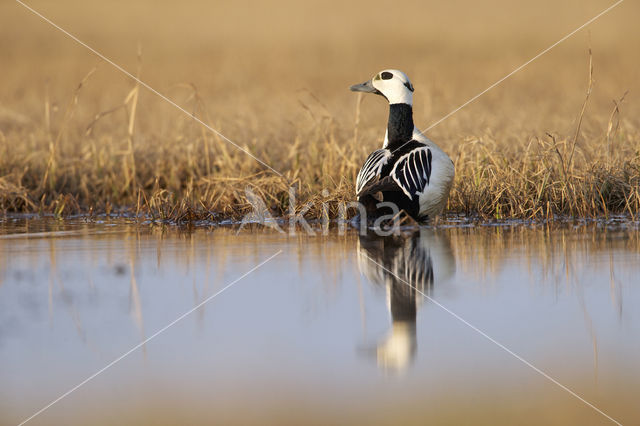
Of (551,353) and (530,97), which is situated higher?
(530,97)

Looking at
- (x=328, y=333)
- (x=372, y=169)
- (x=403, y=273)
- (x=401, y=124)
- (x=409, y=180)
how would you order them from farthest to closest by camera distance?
(x=401, y=124), (x=372, y=169), (x=409, y=180), (x=403, y=273), (x=328, y=333)

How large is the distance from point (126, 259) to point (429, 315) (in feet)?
8.16

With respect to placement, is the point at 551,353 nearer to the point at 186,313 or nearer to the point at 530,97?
the point at 186,313

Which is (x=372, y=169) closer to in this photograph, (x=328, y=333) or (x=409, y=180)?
(x=409, y=180)

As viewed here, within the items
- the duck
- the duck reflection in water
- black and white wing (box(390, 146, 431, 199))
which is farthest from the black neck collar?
the duck reflection in water

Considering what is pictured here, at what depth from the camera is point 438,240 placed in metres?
6.25

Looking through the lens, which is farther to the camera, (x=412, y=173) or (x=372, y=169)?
(x=372, y=169)

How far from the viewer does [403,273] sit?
494cm

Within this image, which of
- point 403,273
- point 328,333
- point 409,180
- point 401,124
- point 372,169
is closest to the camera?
point 328,333

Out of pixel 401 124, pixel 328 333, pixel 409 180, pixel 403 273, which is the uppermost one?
pixel 401 124

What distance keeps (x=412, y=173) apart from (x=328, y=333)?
11.0 feet

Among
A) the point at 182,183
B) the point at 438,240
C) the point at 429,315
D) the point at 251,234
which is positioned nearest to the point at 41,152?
the point at 182,183

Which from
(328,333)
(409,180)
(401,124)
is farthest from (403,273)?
(401,124)

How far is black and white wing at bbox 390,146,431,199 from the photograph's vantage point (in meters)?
6.83
